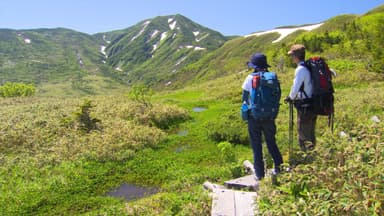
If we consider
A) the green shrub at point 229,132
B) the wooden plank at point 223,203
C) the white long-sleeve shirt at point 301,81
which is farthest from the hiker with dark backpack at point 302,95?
the green shrub at point 229,132

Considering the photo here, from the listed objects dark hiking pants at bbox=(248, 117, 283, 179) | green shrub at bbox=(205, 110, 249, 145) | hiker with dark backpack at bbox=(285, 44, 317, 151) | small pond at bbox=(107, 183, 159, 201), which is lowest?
small pond at bbox=(107, 183, 159, 201)

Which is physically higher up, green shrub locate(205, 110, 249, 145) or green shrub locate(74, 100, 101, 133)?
green shrub locate(74, 100, 101, 133)

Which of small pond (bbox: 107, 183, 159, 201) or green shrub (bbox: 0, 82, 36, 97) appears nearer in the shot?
small pond (bbox: 107, 183, 159, 201)

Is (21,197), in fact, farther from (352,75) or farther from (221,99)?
(352,75)

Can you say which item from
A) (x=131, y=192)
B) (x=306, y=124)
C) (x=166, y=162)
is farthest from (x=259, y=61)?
(x=166, y=162)

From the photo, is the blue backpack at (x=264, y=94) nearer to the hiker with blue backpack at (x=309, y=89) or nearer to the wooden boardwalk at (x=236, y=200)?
the hiker with blue backpack at (x=309, y=89)

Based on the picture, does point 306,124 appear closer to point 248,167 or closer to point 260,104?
point 260,104

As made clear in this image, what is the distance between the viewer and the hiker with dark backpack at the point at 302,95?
714 centimetres

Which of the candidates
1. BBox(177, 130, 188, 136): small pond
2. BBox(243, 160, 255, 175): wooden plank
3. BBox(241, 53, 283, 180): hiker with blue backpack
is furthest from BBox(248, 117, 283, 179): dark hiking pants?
BBox(177, 130, 188, 136): small pond

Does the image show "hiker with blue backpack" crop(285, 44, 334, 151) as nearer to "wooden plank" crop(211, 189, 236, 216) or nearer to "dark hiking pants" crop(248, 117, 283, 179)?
"dark hiking pants" crop(248, 117, 283, 179)

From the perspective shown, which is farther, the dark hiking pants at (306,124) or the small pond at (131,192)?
the small pond at (131,192)

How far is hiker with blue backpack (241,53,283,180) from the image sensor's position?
281 inches

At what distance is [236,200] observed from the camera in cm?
721

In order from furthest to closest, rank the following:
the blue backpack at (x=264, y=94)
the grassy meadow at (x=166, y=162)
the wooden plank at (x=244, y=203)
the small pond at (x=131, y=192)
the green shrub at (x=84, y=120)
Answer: the green shrub at (x=84, y=120) < the small pond at (x=131, y=192) < the blue backpack at (x=264, y=94) < the wooden plank at (x=244, y=203) < the grassy meadow at (x=166, y=162)
